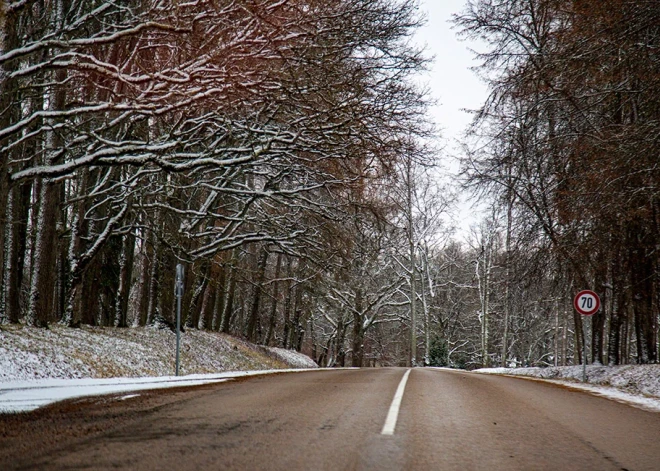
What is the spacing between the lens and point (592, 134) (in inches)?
557

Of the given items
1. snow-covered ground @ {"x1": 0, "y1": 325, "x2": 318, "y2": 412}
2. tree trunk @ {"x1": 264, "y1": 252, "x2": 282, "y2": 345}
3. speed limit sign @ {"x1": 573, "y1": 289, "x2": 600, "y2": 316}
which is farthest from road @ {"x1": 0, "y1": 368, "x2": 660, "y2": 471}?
tree trunk @ {"x1": 264, "y1": 252, "x2": 282, "y2": 345}

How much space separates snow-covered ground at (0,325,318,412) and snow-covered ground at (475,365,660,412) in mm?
8454

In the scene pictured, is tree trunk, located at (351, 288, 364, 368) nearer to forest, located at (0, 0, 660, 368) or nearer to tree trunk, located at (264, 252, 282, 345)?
tree trunk, located at (264, 252, 282, 345)

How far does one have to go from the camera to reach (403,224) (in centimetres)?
4112

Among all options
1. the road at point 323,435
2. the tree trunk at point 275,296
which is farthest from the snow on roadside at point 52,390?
the tree trunk at point 275,296

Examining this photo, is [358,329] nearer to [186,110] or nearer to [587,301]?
[587,301]

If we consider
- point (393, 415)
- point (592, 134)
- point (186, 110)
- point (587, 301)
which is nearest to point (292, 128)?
point (186, 110)

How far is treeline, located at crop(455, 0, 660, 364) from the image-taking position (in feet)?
36.2

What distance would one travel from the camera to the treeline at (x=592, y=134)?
11.0 metres

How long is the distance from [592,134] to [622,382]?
6.01 meters

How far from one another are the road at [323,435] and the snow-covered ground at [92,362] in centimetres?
176

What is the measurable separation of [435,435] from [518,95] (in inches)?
383

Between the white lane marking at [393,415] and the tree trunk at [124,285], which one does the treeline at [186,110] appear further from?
the white lane marking at [393,415]

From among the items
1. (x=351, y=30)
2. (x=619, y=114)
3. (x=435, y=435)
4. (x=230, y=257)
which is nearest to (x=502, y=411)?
(x=435, y=435)
